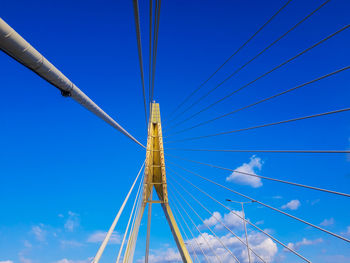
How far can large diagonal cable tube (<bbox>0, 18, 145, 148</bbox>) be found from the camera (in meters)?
1.67

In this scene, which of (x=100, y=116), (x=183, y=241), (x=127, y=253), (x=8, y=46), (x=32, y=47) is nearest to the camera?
(x=8, y=46)

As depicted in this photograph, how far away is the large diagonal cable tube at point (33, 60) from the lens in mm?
1675

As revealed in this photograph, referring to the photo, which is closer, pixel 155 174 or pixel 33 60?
pixel 33 60

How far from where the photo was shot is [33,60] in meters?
1.90

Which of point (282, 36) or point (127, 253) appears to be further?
point (127, 253)

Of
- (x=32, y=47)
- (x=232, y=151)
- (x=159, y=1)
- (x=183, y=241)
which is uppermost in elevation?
(x=159, y=1)

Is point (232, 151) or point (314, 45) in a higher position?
point (314, 45)

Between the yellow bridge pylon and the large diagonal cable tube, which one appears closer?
the large diagonal cable tube

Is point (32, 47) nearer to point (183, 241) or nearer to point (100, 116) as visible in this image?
point (100, 116)

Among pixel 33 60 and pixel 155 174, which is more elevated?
pixel 33 60

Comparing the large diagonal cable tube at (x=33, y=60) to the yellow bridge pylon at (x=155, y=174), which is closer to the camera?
the large diagonal cable tube at (x=33, y=60)

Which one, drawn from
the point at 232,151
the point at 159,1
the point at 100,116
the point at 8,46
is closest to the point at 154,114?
the point at 232,151

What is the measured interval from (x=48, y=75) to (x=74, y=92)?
44 cm

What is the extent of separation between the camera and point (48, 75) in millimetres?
2119
